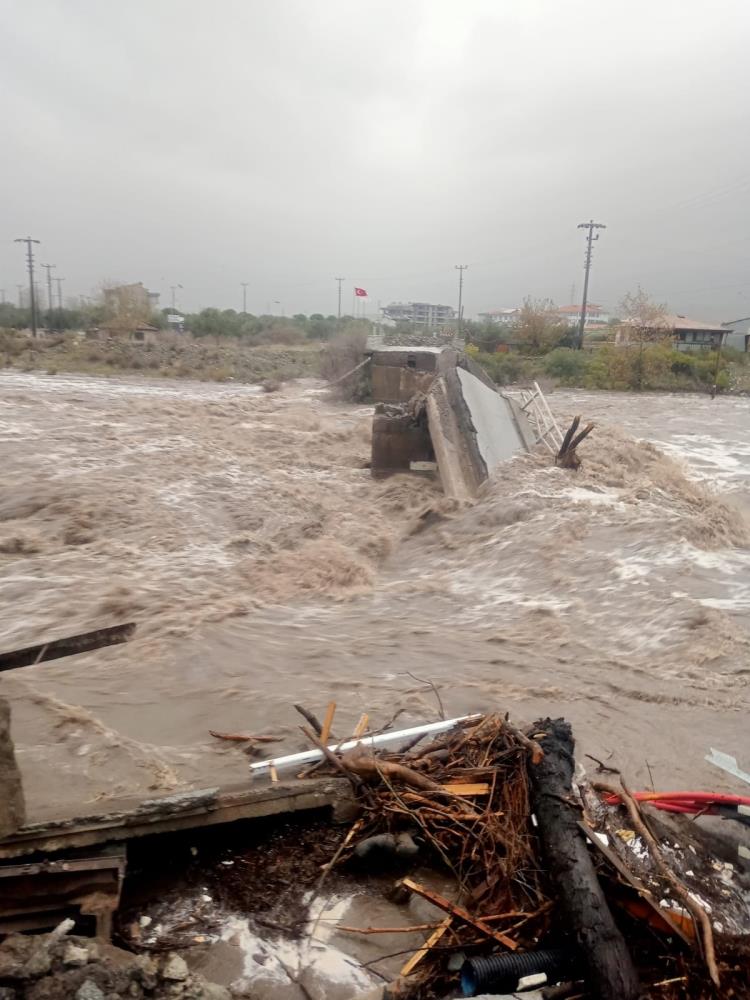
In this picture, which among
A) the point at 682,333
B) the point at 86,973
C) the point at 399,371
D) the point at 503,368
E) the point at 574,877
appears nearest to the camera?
the point at 86,973

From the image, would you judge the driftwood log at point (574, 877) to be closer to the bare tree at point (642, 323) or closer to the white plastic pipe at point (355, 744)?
the white plastic pipe at point (355, 744)

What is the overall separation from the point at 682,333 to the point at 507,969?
172ft

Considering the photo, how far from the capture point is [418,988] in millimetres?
2490

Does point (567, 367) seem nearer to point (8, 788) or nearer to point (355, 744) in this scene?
point (355, 744)

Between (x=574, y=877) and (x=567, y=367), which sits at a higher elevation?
(x=567, y=367)

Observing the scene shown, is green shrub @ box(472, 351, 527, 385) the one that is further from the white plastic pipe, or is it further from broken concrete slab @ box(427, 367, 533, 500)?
the white plastic pipe

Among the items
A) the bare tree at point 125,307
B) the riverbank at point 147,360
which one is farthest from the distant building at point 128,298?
the riverbank at point 147,360

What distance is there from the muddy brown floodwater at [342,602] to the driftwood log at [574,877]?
53.8 inches

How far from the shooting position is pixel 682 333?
49656 millimetres

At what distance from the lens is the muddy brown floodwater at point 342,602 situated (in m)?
4.84

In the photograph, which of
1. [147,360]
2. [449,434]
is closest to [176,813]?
[449,434]

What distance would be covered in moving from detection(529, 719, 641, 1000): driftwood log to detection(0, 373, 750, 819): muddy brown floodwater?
4.48 feet

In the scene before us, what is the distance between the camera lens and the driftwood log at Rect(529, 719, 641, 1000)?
2424 mm

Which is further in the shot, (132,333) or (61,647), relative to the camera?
(132,333)
